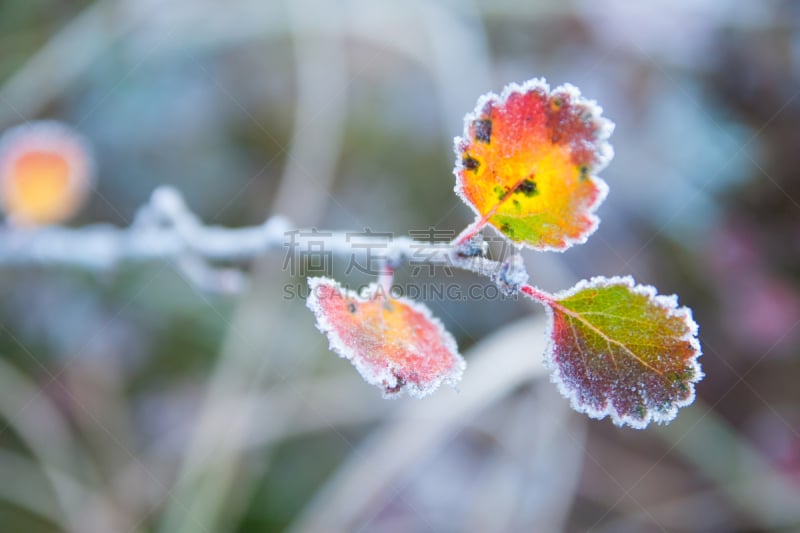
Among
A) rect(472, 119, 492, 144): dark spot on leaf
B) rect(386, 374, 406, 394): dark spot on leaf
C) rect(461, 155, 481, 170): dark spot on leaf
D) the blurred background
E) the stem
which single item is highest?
the blurred background

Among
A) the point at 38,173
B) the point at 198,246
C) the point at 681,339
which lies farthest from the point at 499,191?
the point at 38,173

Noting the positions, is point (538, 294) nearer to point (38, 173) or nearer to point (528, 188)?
point (528, 188)

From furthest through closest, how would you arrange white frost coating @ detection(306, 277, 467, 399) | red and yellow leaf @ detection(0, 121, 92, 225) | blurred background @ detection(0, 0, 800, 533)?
blurred background @ detection(0, 0, 800, 533) < red and yellow leaf @ detection(0, 121, 92, 225) < white frost coating @ detection(306, 277, 467, 399)

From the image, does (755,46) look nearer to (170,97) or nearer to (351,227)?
(351,227)

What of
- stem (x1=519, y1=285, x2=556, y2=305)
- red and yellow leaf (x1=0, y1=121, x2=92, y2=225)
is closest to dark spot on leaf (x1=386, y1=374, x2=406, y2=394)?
stem (x1=519, y1=285, x2=556, y2=305)

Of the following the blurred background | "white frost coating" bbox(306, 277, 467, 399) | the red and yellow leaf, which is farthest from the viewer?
the blurred background

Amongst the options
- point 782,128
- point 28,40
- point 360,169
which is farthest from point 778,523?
point 28,40

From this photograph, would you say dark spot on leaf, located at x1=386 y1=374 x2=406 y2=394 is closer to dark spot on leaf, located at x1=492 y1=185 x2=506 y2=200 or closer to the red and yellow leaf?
dark spot on leaf, located at x1=492 y1=185 x2=506 y2=200
